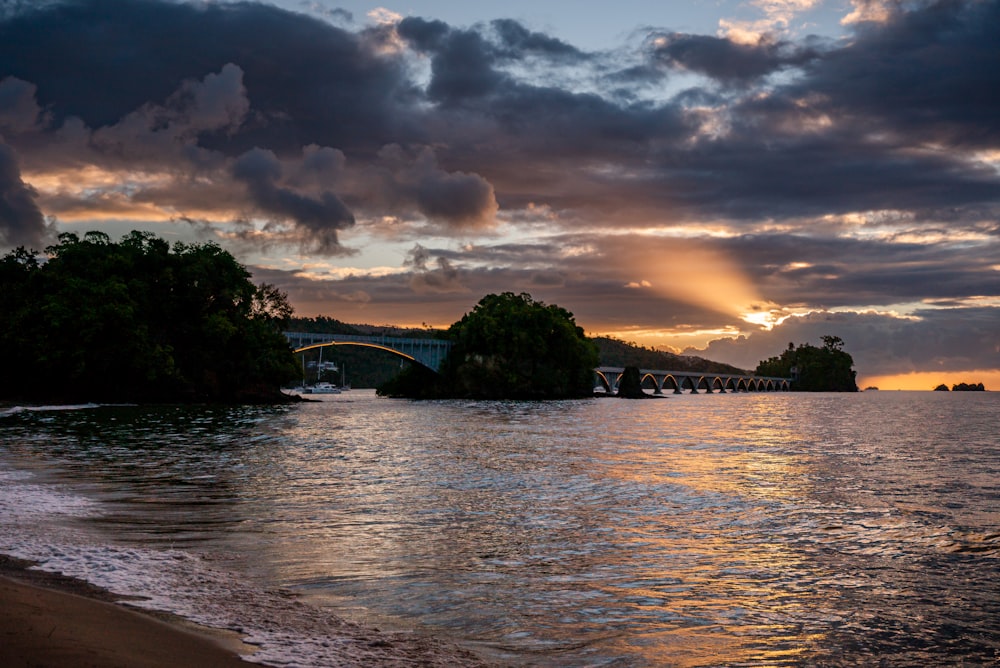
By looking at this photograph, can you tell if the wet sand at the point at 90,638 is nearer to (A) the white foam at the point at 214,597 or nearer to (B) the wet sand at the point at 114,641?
(B) the wet sand at the point at 114,641

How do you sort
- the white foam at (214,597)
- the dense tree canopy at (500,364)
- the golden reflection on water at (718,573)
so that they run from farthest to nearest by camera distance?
the dense tree canopy at (500,364) < the golden reflection on water at (718,573) < the white foam at (214,597)

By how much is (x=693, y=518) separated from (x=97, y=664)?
16887mm

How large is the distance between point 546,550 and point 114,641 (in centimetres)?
984

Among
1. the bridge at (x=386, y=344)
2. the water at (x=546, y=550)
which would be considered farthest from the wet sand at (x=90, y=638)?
the bridge at (x=386, y=344)

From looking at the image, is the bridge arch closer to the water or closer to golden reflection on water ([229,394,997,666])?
the water

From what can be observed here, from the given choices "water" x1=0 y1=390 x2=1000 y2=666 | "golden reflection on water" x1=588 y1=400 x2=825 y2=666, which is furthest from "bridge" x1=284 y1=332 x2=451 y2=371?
"golden reflection on water" x1=588 y1=400 x2=825 y2=666

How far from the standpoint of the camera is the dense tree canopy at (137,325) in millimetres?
97750

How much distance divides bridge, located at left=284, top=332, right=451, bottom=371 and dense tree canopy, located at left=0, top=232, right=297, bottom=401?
21710mm

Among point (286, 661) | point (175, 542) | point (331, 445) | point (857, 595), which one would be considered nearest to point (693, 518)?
point (857, 595)

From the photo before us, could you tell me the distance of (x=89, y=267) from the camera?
105438 millimetres

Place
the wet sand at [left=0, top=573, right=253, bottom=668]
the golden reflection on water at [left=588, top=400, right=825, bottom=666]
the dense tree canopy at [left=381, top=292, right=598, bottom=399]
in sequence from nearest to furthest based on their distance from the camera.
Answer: the wet sand at [left=0, top=573, right=253, bottom=668] → the golden reflection on water at [left=588, top=400, right=825, bottom=666] → the dense tree canopy at [left=381, top=292, right=598, bottom=399]

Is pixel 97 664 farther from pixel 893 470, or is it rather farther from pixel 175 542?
pixel 893 470

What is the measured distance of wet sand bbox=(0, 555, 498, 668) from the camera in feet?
25.4

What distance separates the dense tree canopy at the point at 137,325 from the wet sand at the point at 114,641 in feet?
314
